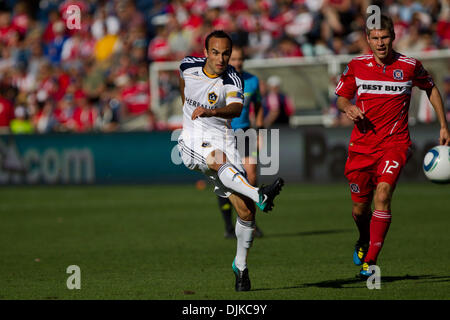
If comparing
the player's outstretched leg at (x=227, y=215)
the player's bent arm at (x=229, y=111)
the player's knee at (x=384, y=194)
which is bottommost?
the player's outstretched leg at (x=227, y=215)

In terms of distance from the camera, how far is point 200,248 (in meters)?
10.6

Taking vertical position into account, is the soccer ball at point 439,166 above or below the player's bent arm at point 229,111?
below

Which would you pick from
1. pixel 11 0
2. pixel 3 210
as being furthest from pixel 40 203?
pixel 11 0

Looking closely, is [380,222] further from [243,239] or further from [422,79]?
[422,79]

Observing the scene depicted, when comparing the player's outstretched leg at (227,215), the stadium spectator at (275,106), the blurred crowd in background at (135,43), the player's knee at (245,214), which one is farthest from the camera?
the blurred crowd in background at (135,43)

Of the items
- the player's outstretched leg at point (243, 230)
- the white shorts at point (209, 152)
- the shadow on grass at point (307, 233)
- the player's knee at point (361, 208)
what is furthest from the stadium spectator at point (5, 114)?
the player's outstretched leg at point (243, 230)

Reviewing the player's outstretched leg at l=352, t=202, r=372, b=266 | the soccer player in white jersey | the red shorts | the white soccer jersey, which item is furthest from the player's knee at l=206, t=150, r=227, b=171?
the player's outstretched leg at l=352, t=202, r=372, b=266

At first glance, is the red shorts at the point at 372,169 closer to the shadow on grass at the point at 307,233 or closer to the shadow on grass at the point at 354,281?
the shadow on grass at the point at 354,281

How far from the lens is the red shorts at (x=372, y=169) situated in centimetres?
773

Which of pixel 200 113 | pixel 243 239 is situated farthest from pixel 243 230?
pixel 200 113

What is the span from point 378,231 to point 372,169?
714mm

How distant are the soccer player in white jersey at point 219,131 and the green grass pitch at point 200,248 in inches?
23.7

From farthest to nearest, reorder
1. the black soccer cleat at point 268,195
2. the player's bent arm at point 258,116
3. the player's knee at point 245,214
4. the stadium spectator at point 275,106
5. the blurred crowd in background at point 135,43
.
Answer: the blurred crowd in background at point 135,43
the stadium spectator at point 275,106
the player's bent arm at point 258,116
the player's knee at point 245,214
the black soccer cleat at point 268,195

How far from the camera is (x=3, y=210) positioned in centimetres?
1605
